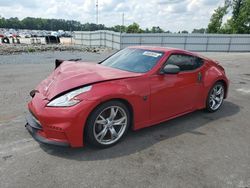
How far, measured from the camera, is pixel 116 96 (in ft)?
10.4

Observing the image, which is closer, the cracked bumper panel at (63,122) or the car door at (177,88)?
the cracked bumper panel at (63,122)

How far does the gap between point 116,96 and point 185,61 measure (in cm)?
188

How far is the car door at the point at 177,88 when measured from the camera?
12.2 ft

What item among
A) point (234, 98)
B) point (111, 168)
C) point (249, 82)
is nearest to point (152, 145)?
point (111, 168)

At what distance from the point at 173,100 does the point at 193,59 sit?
1097 mm

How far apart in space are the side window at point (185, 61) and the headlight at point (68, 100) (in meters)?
1.72

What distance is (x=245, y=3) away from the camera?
4781 cm

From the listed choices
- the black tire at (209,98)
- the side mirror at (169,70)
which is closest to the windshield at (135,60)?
the side mirror at (169,70)

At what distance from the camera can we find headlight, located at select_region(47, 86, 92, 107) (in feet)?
9.68

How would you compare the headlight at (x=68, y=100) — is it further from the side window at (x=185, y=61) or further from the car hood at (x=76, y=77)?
the side window at (x=185, y=61)

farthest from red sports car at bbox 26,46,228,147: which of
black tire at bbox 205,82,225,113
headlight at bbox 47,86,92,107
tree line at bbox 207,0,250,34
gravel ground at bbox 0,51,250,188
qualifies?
tree line at bbox 207,0,250,34

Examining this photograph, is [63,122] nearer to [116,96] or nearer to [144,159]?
[116,96]

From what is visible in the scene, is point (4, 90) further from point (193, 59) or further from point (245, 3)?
point (245, 3)

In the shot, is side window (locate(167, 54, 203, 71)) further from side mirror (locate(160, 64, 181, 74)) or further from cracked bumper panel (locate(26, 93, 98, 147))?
cracked bumper panel (locate(26, 93, 98, 147))
